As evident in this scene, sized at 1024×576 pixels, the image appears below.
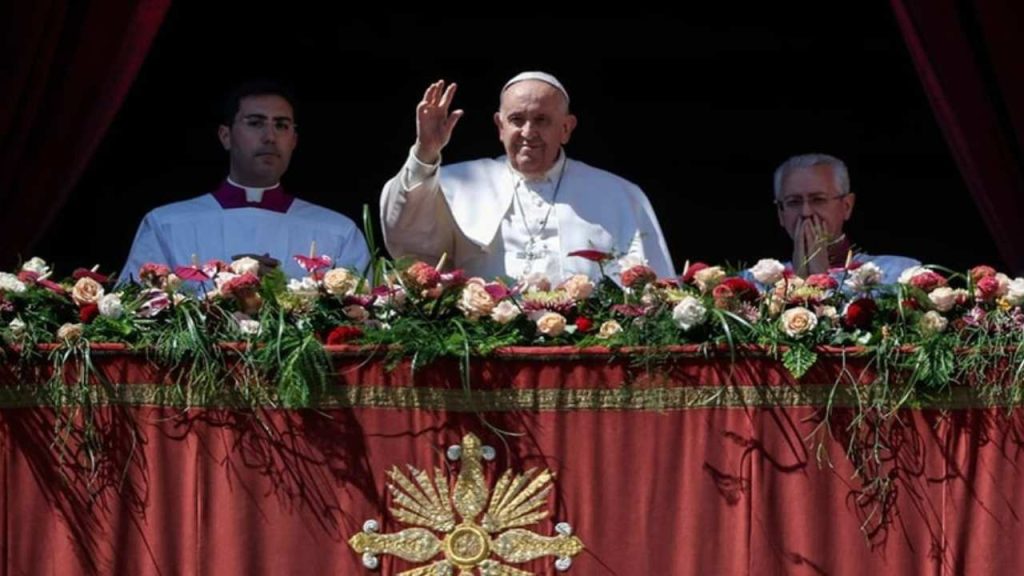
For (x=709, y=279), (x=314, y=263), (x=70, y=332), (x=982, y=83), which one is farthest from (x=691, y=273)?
(x=982, y=83)

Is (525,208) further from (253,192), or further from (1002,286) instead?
(1002,286)

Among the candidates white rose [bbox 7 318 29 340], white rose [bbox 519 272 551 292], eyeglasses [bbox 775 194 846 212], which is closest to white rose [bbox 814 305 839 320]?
white rose [bbox 519 272 551 292]

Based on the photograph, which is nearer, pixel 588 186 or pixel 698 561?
pixel 698 561

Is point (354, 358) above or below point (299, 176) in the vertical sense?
below

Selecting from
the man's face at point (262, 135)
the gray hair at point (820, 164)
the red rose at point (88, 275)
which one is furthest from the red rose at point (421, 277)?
the gray hair at point (820, 164)

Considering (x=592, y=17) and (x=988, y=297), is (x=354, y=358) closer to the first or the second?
(x=988, y=297)

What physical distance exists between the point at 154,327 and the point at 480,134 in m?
3.95

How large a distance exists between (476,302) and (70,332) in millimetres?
1148

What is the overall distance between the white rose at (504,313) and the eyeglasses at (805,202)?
2.23m

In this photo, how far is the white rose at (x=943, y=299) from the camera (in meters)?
6.34

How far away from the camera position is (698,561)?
6289 mm

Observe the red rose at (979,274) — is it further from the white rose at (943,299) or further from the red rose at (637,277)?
the red rose at (637,277)

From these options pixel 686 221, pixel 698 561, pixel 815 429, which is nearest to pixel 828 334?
pixel 815 429

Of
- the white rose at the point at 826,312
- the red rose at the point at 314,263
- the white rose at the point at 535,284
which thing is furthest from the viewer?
the white rose at the point at 535,284
